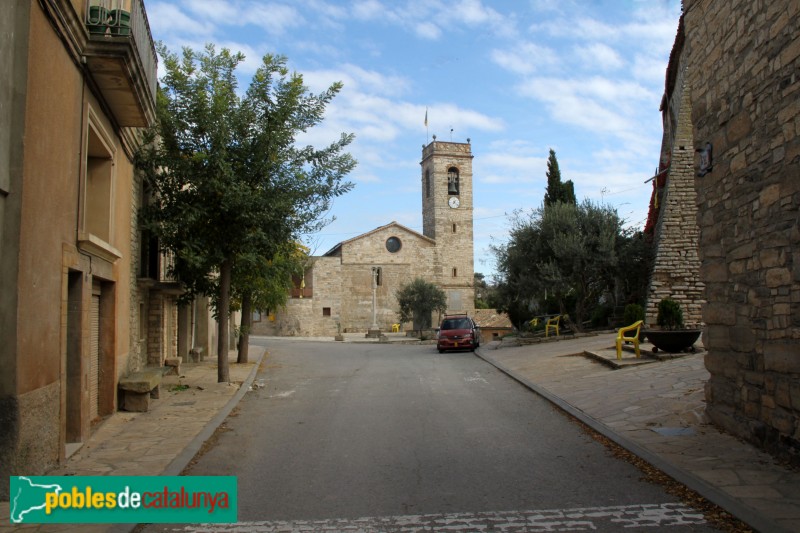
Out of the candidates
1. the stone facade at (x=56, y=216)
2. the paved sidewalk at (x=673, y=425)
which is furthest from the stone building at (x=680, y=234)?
the stone facade at (x=56, y=216)

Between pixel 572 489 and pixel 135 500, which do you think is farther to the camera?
pixel 572 489

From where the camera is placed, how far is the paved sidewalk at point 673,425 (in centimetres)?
573

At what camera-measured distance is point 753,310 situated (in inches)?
303

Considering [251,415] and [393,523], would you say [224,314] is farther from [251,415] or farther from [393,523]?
[393,523]

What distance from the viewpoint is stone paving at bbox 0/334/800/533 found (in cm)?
582

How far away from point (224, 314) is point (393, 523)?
10206 millimetres

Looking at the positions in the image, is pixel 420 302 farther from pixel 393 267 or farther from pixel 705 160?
pixel 705 160

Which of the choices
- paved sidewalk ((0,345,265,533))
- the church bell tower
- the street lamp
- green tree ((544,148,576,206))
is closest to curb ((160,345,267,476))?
paved sidewalk ((0,345,265,533))

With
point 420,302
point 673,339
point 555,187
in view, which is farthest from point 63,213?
point 420,302

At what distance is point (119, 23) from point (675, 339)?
41.9ft

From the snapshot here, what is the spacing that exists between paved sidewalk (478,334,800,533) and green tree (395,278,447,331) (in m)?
33.5

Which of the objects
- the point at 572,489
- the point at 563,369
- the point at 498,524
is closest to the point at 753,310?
the point at 572,489

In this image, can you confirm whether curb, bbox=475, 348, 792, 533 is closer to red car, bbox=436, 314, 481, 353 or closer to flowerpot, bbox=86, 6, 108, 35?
flowerpot, bbox=86, 6, 108, 35

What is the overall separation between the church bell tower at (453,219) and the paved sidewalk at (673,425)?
42489 millimetres
